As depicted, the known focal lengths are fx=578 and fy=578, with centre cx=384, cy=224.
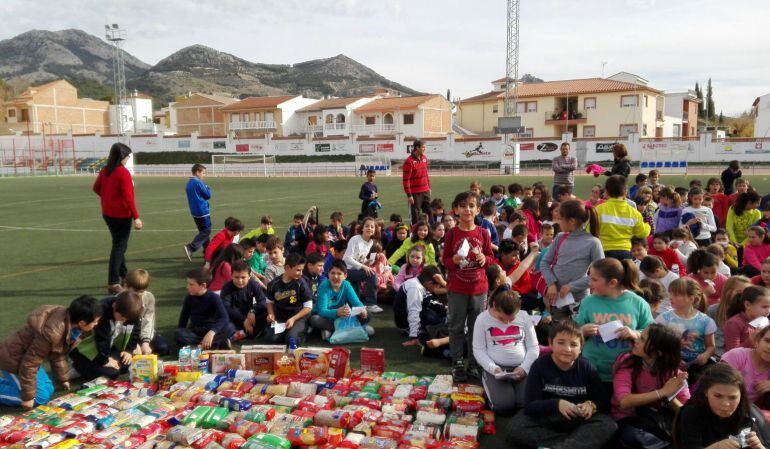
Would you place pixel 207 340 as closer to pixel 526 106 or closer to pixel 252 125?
pixel 526 106

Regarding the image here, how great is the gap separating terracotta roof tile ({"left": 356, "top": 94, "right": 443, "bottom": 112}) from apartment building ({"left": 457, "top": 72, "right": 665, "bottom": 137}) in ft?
29.5

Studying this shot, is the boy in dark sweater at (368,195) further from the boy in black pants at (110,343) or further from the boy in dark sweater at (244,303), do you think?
the boy in black pants at (110,343)

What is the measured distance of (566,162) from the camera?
11.3m

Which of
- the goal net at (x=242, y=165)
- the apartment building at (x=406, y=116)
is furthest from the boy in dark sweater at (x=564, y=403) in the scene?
the apartment building at (x=406, y=116)

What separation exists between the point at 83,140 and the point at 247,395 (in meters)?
67.9

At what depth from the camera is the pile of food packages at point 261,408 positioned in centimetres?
389

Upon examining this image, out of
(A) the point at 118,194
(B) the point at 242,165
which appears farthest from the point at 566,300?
(B) the point at 242,165

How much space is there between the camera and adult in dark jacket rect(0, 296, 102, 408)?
4.64m

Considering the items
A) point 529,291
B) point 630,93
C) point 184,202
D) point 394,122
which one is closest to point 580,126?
point 630,93

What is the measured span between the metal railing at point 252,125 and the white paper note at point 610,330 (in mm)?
76921

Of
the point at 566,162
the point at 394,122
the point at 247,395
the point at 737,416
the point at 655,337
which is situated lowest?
the point at 247,395

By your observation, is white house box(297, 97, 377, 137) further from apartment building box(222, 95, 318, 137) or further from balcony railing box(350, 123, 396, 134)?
apartment building box(222, 95, 318, 137)

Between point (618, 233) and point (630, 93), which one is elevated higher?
point (630, 93)

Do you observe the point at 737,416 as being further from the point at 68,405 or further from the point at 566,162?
the point at 566,162
